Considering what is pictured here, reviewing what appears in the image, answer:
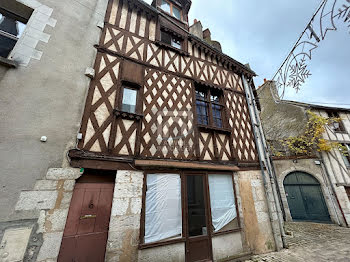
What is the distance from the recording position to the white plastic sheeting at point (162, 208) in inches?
113

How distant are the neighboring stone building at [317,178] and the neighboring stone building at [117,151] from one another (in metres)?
4.32

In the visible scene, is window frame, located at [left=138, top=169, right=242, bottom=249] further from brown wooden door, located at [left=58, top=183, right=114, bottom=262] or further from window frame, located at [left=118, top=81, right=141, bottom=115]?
window frame, located at [left=118, top=81, right=141, bottom=115]

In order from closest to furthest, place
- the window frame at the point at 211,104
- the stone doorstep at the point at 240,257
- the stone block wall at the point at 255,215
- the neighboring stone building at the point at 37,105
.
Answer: the neighboring stone building at the point at 37,105
the stone doorstep at the point at 240,257
the stone block wall at the point at 255,215
the window frame at the point at 211,104

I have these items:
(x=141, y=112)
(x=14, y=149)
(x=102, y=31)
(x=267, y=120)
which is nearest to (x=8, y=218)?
(x=14, y=149)

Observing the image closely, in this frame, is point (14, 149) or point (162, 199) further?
point (162, 199)

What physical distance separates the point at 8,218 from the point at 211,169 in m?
3.68

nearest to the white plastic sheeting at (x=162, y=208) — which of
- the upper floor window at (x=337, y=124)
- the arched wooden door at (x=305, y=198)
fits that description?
the arched wooden door at (x=305, y=198)

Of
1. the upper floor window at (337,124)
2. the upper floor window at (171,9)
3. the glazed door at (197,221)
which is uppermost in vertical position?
the upper floor window at (171,9)

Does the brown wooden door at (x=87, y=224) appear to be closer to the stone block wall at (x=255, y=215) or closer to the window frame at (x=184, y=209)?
the window frame at (x=184, y=209)

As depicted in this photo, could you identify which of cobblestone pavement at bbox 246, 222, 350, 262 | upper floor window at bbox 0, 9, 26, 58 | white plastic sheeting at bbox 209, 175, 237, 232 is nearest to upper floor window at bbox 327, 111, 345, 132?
cobblestone pavement at bbox 246, 222, 350, 262

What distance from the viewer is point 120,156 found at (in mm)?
2947

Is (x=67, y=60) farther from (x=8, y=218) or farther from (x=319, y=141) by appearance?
(x=319, y=141)

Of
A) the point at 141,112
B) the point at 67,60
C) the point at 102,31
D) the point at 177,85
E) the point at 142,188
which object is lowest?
the point at 142,188

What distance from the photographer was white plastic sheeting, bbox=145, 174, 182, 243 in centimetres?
287
